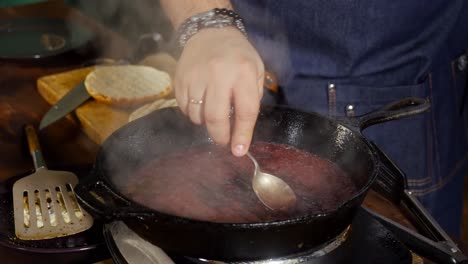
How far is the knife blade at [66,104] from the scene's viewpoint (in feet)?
5.85

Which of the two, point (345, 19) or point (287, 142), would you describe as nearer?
point (287, 142)

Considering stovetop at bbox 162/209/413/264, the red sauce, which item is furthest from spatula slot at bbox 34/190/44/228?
stovetop at bbox 162/209/413/264

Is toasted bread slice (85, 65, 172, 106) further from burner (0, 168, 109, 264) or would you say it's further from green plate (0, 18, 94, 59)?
burner (0, 168, 109, 264)

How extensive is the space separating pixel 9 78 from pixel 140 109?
0.68 meters

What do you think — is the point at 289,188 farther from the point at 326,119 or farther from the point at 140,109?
the point at 140,109

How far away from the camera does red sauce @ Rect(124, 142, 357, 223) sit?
1.04 metres

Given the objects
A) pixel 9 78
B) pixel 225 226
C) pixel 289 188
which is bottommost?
pixel 9 78

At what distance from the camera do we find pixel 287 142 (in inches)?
52.9

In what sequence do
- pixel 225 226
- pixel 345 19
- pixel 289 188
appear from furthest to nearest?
pixel 345 19, pixel 289 188, pixel 225 226

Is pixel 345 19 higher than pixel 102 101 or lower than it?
higher

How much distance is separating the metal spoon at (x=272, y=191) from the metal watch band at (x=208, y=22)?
43cm

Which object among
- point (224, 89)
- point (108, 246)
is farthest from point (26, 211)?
point (224, 89)

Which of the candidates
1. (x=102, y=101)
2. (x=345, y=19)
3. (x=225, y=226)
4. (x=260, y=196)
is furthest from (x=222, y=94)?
(x=102, y=101)

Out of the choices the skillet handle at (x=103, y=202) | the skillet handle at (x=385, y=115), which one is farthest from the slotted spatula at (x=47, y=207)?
the skillet handle at (x=385, y=115)
